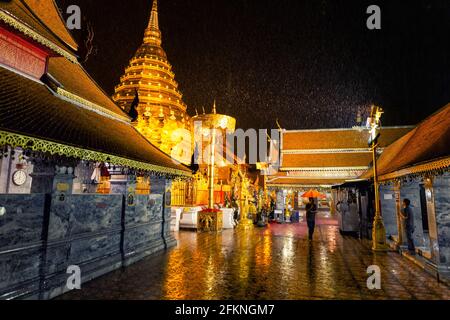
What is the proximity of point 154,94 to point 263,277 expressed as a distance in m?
21.1

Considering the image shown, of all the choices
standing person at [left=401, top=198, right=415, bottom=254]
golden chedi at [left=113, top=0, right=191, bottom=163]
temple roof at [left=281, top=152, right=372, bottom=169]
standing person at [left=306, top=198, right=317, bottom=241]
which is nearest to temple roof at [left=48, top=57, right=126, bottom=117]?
standing person at [left=306, top=198, right=317, bottom=241]

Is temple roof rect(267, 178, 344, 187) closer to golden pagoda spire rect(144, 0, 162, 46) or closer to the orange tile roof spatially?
the orange tile roof

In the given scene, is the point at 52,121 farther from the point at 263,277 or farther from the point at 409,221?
the point at 409,221

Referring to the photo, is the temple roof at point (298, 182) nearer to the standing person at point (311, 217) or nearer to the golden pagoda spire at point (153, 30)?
the standing person at point (311, 217)

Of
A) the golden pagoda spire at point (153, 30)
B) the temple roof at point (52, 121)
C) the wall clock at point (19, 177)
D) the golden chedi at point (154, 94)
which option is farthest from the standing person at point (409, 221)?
the golden pagoda spire at point (153, 30)

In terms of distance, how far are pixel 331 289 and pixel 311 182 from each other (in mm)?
21885

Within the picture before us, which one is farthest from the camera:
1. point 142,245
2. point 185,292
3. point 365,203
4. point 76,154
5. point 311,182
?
point 311,182

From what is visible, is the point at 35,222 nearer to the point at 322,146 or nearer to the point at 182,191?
the point at 182,191

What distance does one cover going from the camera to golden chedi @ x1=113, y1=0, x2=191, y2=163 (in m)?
21.5

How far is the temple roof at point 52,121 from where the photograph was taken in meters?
3.94

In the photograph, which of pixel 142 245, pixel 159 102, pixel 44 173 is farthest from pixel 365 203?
pixel 159 102

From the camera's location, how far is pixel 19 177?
12.0 m

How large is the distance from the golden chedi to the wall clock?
30.9 ft
